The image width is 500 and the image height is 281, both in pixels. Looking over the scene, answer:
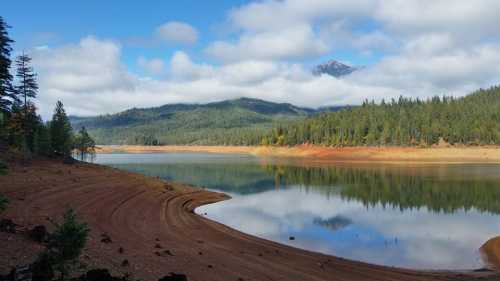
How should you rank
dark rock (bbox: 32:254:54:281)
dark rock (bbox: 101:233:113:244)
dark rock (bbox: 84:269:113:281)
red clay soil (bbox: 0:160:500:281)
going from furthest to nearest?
dark rock (bbox: 101:233:113:244) < red clay soil (bbox: 0:160:500:281) < dark rock (bbox: 84:269:113:281) < dark rock (bbox: 32:254:54:281)

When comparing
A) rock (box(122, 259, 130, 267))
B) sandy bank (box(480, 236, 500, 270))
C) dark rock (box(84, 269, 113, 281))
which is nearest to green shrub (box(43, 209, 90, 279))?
dark rock (box(84, 269, 113, 281))

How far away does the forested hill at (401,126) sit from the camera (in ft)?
453

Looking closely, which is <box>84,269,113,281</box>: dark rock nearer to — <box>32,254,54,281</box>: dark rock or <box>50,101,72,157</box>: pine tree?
<box>32,254,54,281</box>: dark rock

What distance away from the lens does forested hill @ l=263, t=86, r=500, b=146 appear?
138150mm

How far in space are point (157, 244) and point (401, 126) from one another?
142 m

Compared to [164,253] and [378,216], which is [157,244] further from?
[378,216]

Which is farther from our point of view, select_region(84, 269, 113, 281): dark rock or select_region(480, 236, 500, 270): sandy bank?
select_region(480, 236, 500, 270): sandy bank

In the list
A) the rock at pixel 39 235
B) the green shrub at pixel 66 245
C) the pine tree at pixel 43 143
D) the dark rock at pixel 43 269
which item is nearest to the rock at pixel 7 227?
the rock at pixel 39 235

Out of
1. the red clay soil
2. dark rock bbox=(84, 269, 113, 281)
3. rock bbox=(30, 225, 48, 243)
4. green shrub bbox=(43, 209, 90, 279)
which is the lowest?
the red clay soil

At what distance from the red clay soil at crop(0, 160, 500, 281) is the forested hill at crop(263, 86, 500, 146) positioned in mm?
120988

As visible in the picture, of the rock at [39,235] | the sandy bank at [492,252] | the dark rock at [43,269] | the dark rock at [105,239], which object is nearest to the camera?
the dark rock at [43,269]

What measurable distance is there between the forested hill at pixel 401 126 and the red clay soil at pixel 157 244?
120988mm

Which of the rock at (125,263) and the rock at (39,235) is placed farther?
the rock at (39,235)

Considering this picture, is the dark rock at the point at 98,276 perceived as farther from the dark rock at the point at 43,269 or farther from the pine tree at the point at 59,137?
the pine tree at the point at 59,137
